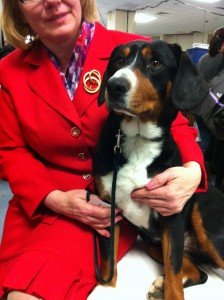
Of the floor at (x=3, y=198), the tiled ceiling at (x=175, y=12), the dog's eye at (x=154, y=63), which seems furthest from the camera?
the tiled ceiling at (x=175, y=12)

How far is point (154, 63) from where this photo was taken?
39.8 inches

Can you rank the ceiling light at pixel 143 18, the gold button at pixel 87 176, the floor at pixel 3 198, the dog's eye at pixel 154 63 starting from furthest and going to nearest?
the ceiling light at pixel 143 18, the floor at pixel 3 198, the gold button at pixel 87 176, the dog's eye at pixel 154 63

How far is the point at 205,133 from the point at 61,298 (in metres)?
1.77

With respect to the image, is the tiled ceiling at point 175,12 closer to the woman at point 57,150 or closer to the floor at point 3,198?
the floor at point 3,198

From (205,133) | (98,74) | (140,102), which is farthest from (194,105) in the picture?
(205,133)

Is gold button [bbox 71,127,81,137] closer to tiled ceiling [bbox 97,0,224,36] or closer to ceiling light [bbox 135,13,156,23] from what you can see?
tiled ceiling [bbox 97,0,224,36]

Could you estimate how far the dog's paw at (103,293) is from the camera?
104 centimetres

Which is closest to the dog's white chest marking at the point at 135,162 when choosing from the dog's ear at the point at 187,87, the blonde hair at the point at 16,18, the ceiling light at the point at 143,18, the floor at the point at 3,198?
the dog's ear at the point at 187,87

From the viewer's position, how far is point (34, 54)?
48.0 inches

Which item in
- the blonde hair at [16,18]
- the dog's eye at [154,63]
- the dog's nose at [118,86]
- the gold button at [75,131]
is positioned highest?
the blonde hair at [16,18]

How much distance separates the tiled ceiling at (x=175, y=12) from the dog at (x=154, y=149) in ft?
20.0

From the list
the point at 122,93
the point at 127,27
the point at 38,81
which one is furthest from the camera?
the point at 127,27

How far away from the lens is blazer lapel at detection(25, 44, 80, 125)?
43.9 inches

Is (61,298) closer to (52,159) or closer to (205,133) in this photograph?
(52,159)
